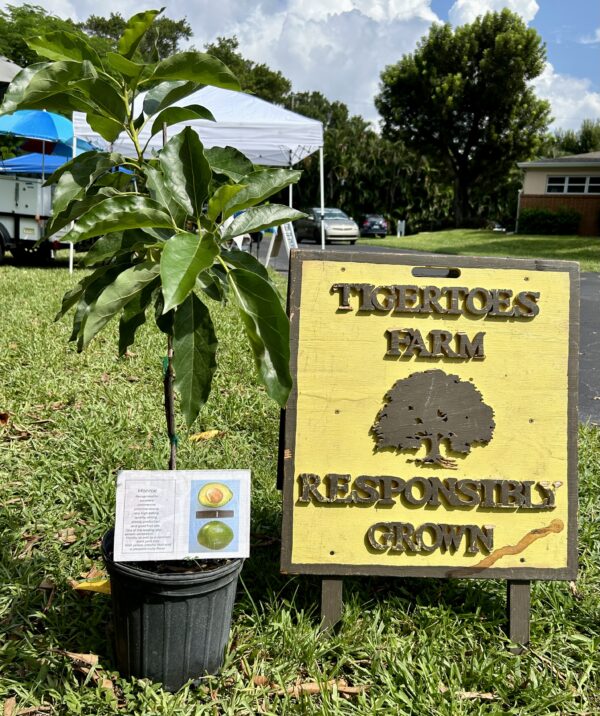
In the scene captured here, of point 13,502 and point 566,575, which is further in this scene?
point 13,502

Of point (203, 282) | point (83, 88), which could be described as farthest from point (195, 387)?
point (83, 88)

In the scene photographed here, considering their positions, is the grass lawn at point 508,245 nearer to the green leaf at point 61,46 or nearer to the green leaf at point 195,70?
the green leaf at point 195,70

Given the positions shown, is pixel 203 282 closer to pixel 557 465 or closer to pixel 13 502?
pixel 557 465

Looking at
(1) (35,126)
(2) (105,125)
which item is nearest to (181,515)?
(2) (105,125)

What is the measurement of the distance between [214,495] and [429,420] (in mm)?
803

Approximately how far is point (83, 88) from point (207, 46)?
48.8m

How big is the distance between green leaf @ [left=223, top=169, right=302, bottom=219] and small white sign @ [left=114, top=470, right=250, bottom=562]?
0.83 metres

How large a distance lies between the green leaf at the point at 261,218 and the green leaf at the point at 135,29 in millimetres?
506

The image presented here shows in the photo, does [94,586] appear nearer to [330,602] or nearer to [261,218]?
[330,602]

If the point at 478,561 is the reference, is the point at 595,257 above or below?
above

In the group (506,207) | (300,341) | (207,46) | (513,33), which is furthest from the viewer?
(207,46)

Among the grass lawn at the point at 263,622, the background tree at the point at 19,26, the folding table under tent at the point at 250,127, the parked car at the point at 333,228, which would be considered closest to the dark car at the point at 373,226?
the parked car at the point at 333,228

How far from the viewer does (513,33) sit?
1455 inches

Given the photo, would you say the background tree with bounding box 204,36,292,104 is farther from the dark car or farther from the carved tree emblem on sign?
the carved tree emblem on sign
